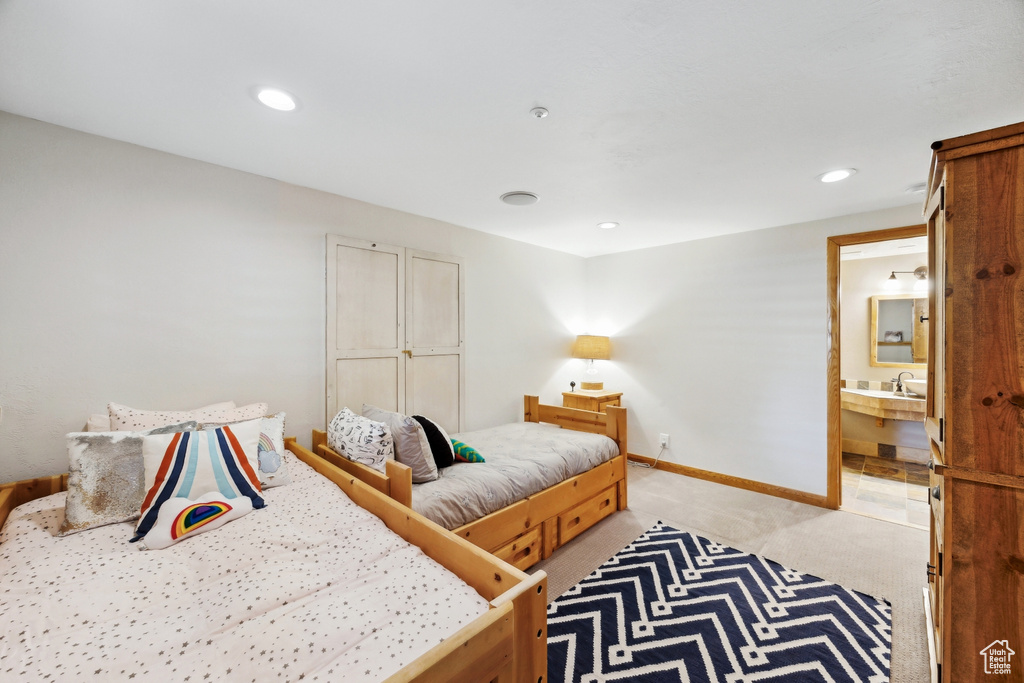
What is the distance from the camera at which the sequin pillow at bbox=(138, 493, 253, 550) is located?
58.1 inches

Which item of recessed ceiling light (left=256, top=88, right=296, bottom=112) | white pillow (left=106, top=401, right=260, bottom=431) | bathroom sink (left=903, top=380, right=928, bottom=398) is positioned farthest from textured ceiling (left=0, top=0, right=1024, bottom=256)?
bathroom sink (left=903, top=380, right=928, bottom=398)

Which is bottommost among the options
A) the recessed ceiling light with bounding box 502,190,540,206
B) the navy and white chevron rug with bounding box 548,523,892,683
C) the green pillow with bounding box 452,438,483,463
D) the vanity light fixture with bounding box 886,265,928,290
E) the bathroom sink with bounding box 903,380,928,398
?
the navy and white chevron rug with bounding box 548,523,892,683

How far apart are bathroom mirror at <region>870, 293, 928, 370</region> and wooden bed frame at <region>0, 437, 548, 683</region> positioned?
5.31 meters

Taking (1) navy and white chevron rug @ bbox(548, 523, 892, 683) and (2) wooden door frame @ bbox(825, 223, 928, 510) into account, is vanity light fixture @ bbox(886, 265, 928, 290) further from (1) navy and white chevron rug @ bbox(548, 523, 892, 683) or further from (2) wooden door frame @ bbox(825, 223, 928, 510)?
(1) navy and white chevron rug @ bbox(548, 523, 892, 683)

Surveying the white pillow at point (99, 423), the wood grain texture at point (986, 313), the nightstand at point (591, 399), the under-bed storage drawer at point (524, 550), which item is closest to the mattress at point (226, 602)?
the white pillow at point (99, 423)

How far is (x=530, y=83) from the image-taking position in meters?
1.56

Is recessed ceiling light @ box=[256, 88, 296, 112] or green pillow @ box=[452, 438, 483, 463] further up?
recessed ceiling light @ box=[256, 88, 296, 112]

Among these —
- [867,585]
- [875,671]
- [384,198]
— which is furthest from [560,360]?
[875,671]

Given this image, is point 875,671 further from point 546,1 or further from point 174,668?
point 546,1

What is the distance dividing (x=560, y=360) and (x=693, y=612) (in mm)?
2844

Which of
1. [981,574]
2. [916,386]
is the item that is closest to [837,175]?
[981,574]

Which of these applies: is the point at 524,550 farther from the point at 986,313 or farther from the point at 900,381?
the point at 900,381

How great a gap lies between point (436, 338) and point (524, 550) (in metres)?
1.76

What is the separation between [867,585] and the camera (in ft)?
7.44
